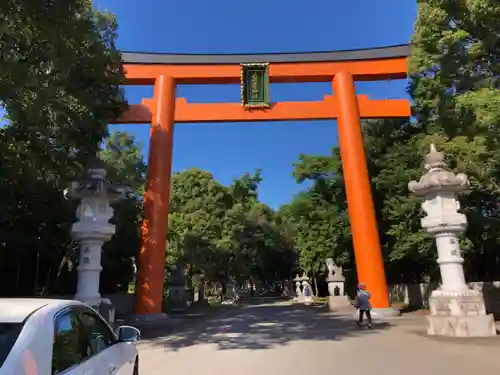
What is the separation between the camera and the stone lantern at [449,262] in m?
9.45

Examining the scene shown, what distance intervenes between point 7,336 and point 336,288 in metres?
21.4

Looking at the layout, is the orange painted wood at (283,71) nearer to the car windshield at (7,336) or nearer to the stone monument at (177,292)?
the stone monument at (177,292)

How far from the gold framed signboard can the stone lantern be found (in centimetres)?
807

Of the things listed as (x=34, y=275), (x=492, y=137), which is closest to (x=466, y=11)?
(x=492, y=137)

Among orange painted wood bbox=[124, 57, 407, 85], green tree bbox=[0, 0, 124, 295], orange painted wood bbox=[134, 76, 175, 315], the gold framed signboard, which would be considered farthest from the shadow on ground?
orange painted wood bbox=[124, 57, 407, 85]

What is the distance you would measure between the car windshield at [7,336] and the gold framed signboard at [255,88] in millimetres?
15859

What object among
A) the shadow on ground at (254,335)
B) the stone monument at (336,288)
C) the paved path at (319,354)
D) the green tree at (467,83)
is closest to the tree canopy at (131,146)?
the green tree at (467,83)

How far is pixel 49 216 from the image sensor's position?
1390cm

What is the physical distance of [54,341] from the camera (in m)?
Result: 2.44

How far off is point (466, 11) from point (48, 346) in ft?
34.5

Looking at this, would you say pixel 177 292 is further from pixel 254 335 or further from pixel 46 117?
pixel 46 117

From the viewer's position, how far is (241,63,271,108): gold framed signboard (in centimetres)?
1764

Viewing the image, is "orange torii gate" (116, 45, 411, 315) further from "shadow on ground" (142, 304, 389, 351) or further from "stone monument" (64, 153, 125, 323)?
"shadow on ground" (142, 304, 389, 351)

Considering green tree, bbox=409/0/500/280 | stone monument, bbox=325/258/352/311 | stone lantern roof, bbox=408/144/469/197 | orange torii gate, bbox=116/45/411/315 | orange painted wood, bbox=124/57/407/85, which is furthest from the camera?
stone monument, bbox=325/258/352/311
